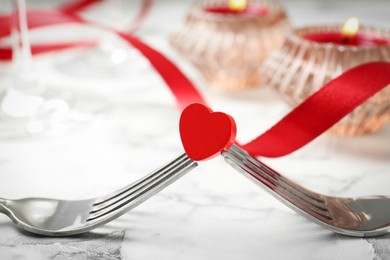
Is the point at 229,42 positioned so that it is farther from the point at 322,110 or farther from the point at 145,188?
the point at 145,188

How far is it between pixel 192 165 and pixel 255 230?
70 millimetres

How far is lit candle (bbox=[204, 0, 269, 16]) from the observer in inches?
24.6

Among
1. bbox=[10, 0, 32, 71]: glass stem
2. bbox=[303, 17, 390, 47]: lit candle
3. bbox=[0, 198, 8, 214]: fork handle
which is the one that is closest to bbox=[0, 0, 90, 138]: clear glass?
bbox=[10, 0, 32, 71]: glass stem

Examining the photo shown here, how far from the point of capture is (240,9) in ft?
2.06

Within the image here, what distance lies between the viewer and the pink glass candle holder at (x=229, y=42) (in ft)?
1.88

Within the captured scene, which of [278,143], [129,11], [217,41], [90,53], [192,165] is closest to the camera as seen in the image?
[192,165]

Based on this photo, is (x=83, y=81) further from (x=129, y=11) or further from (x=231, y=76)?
(x=129, y=11)

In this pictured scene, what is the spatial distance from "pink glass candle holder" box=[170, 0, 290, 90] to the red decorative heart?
0.25 m

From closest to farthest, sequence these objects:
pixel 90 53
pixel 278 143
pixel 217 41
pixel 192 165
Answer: pixel 192 165
pixel 278 143
pixel 217 41
pixel 90 53

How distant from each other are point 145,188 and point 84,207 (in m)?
0.05

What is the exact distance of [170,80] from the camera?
52 cm

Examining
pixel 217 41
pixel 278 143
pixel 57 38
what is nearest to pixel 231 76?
pixel 217 41

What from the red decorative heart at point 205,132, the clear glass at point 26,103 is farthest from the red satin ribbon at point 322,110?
the clear glass at point 26,103

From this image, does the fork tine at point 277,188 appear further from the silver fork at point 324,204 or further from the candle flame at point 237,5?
the candle flame at point 237,5
